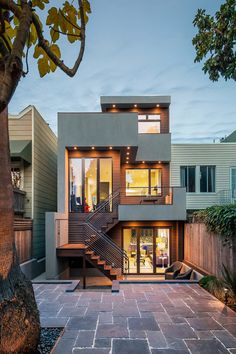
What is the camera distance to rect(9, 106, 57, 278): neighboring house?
10.6 m

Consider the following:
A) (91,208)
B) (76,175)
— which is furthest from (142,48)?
(91,208)

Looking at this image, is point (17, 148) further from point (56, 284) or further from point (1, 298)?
point (1, 298)

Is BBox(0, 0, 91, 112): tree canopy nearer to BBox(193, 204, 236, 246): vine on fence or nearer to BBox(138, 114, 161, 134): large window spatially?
BBox(193, 204, 236, 246): vine on fence

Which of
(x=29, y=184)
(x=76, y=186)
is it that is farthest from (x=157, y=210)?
(x=29, y=184)

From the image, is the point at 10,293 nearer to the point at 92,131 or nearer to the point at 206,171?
the point at 92,131

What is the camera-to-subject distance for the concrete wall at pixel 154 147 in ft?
48.6

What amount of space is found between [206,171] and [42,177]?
9.12 metres

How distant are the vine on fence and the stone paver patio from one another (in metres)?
1.53

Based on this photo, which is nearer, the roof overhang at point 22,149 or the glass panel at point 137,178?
the roof overhang at point 22,149

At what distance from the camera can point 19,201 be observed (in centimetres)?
1080

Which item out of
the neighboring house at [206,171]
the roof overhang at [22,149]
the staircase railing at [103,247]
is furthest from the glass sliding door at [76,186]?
the neighboring house at [206,171]

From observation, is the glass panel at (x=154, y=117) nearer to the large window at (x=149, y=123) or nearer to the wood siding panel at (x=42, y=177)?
the large window at (x=149, y=123)

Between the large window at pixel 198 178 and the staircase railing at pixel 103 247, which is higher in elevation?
the large window at pixel 198 178

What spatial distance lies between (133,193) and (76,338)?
1056cm
